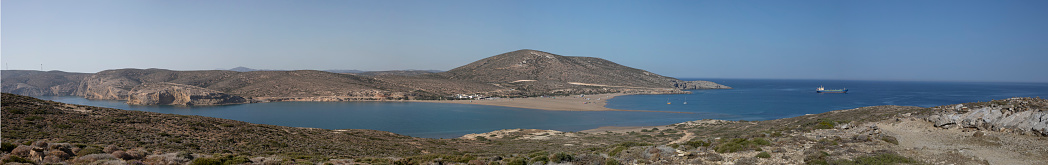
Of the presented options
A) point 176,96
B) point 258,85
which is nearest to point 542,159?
point 176,96

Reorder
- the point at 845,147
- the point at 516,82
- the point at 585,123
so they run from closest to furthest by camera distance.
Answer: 1. the point at 845,147
2. the point at 585,123
3. the point at 516,82

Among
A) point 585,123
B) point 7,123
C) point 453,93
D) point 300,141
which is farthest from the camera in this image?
point 453,93

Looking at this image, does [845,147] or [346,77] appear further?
[346,77]

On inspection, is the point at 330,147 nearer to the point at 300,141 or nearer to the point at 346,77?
the point at 300,141

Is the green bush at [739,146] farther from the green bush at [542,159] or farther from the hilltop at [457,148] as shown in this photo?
the green bush at [542,159]

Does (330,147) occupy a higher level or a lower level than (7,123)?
lower

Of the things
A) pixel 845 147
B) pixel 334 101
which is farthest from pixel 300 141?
pixel 334 101

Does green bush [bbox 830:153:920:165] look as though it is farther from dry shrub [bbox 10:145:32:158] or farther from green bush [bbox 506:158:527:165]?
dry shrub [bbox 10:145:32:158]
